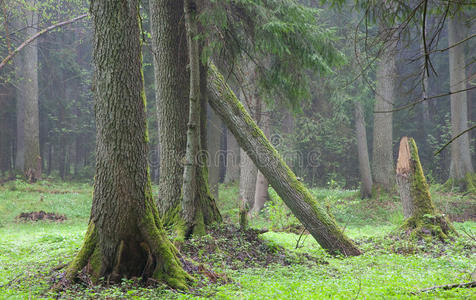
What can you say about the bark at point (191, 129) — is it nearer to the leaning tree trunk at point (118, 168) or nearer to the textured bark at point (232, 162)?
the leaning tree trunk at point (118, 168)

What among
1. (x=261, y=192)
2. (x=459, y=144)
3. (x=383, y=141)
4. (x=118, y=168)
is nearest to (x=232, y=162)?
(x=261, y=192)

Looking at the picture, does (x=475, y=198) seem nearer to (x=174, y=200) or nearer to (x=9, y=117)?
(x=174, y=200)

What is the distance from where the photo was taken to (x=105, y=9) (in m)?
4.56

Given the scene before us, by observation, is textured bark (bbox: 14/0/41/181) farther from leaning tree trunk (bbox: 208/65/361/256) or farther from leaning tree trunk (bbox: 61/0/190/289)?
leaning tree trunk (bbox: 61/0/190/289)

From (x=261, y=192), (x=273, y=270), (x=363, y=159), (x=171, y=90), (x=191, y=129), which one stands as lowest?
(x=273, y=270)

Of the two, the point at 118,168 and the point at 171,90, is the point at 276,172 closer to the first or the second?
the point at 171,90

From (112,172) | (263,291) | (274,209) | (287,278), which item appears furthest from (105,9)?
(274,209)

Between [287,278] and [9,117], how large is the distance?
2571 centimetres

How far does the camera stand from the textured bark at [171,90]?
679 cm

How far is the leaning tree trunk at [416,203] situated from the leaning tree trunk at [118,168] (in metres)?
5.37

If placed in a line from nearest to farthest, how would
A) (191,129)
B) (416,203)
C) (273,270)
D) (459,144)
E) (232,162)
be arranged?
(273,270) → (191,129) → (416,203) → (459,144) → (232,162)

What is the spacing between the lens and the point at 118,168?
180 inches

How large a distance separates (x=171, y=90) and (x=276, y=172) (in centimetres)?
251

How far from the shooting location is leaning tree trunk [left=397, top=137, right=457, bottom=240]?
779 cm
